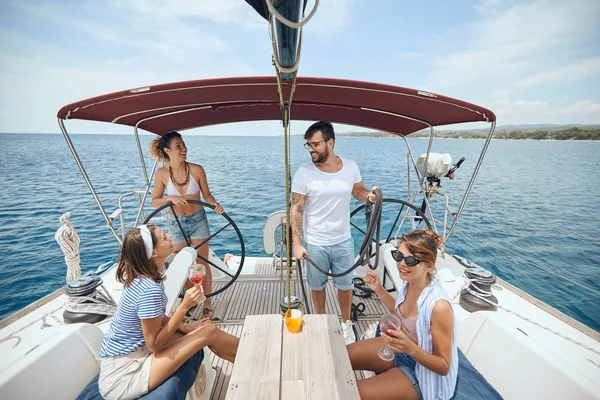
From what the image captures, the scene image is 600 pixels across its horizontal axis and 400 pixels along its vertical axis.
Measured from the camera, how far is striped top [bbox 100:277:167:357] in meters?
1.40

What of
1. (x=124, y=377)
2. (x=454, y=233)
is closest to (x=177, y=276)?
(x=124, y=377)

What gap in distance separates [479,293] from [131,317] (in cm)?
247

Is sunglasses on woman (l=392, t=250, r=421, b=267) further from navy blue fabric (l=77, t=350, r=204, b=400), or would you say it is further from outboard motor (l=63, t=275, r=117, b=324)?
outboard motor (l=63, t=275, r=117, b=324)

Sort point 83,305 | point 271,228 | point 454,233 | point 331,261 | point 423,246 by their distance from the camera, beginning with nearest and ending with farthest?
point 423,246
point 83,305
point 331,261
point 271,228
point 454,233

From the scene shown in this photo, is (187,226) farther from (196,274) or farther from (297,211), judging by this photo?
(297,211)

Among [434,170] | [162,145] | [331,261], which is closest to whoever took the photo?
[331,261]

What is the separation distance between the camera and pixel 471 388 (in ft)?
4.62

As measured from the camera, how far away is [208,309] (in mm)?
2723

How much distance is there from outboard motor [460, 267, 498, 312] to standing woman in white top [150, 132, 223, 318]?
2217 millimetres

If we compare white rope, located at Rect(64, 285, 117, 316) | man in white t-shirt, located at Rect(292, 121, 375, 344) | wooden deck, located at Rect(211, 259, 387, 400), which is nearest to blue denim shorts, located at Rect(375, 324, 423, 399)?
wooden deck, located at Rect(211, 259, 387, 400)

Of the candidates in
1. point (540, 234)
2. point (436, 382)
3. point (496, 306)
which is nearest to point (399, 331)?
point (436, 382)

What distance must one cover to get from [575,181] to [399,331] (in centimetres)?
2604

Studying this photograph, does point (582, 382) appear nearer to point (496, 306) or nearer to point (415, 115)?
point (496, 306)

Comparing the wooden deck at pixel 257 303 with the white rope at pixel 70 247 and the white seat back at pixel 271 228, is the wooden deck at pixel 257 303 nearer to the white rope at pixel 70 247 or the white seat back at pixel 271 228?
the white seat back at pixel 271 228
